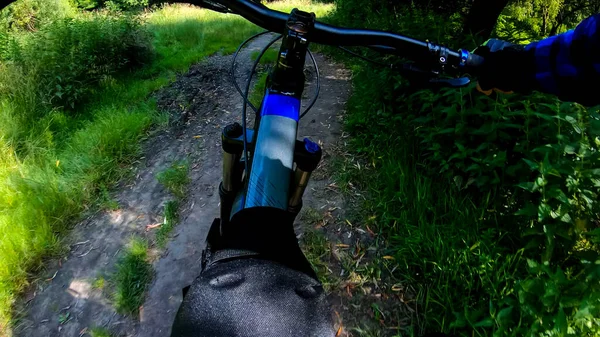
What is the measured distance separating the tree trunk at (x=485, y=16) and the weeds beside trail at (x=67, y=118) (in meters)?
4.76

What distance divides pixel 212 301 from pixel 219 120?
5074 millimetres

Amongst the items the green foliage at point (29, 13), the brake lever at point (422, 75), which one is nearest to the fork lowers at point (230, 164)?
the brake lever at point (422, 75)

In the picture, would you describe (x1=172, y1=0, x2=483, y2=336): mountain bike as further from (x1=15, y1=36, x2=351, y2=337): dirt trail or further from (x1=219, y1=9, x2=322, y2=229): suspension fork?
(x1=15, y1=36, x2=351, y2=337): dirt trail

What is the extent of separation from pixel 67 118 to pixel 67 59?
1500 mm

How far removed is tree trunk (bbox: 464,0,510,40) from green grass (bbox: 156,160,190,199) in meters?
3.76

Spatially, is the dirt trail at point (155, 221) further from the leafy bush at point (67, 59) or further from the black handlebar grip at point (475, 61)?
the black handlebar grip at point (475, 61)

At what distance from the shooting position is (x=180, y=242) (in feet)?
11.8

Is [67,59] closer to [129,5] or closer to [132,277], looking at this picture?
[132,277]

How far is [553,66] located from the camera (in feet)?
4.50

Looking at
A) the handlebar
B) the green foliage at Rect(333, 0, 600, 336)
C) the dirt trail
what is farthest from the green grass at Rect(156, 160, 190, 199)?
the handlebar

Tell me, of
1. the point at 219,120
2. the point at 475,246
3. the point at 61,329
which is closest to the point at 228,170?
the point at 475,246

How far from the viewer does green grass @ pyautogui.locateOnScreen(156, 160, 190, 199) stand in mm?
4305

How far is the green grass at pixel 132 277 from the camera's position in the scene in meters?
3.03

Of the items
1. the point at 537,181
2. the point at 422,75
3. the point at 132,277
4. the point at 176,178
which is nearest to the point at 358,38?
the point at 422,75
